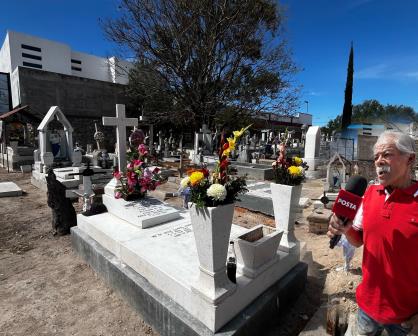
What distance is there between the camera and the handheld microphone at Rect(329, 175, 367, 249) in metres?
1.49

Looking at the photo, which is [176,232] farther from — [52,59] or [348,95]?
[52,59]

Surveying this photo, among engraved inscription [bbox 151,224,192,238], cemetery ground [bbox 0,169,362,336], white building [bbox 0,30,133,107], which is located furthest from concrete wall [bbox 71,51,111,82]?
engraved inscription [bbox 151,224,192,238]

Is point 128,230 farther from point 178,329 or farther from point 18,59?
point 18,59

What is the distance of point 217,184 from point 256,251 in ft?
3.25

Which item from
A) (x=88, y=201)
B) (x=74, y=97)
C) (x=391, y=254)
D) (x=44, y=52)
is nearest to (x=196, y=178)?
(x=391, y=254)

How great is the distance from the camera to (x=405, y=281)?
1.55m

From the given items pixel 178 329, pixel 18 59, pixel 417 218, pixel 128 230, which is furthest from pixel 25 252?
pixel 18 59

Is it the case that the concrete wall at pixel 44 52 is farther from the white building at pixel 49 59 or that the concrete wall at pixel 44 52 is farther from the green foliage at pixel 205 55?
the green foliage at pixel 205 55

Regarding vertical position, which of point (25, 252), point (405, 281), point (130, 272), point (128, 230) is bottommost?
point (25, 252)

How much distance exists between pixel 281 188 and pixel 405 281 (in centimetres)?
183

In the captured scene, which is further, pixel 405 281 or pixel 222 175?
pixel 222 175

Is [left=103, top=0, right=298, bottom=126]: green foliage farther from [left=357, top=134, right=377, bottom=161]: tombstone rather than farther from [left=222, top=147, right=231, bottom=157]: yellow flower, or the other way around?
[left=222, top=147, right=231, bottom=157]: yellow flower

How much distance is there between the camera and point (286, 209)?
331cm

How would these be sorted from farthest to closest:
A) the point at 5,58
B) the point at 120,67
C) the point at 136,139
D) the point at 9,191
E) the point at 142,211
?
the point at 5,58
the point at 120,67
the point at 9,191
the point at 136,139
the point at 142,211
